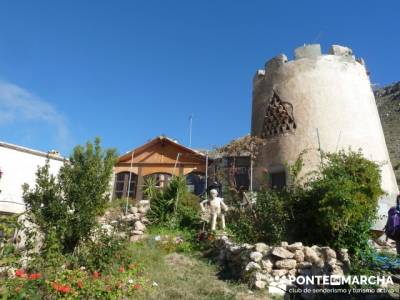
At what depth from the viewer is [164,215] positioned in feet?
40.0

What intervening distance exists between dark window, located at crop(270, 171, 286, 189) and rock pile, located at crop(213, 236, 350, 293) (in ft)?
16.2

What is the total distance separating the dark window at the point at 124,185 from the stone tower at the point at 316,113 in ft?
24.7

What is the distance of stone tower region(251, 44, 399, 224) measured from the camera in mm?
11945

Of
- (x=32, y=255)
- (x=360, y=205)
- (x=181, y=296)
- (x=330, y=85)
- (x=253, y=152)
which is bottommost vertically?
(x=181, y=296)

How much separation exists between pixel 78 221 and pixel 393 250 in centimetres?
809

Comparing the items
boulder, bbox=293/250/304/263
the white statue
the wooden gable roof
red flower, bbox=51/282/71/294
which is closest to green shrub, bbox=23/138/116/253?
red flower, bbox=51/282/71/294

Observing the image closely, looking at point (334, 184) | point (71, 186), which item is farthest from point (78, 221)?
point (334, 184)

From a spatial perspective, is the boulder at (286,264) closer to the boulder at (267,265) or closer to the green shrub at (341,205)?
the boulder at (267,265)

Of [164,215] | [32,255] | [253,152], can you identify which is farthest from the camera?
[253,152]

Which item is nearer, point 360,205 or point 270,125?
point 360,205

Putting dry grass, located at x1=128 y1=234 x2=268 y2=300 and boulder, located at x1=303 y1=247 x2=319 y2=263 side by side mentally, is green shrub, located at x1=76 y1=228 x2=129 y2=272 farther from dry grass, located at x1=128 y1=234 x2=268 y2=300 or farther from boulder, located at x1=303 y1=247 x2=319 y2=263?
boulder, located at x1=303 y1=247 x2=319 y2=263

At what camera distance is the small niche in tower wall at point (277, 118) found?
12.8 m

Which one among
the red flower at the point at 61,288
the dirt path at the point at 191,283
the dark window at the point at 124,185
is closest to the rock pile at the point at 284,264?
the dirt path at the point at 191,283

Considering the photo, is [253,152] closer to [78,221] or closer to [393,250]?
[393,250]
